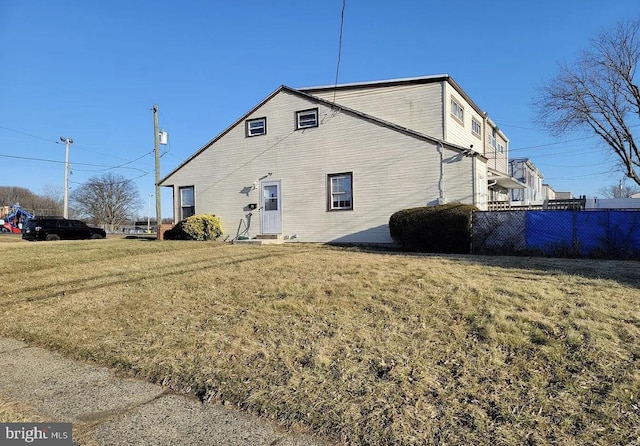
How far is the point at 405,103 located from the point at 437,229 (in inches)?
279

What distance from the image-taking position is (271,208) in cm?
1702

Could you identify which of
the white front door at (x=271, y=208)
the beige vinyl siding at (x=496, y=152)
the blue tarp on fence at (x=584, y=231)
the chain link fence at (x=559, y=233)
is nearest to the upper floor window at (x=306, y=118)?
the white front door at (x=271, y=208)

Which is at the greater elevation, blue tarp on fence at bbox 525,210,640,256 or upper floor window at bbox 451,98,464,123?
upper floor window at bbox 451,98,464,123

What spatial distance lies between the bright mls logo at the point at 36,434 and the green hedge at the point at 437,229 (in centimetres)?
1043

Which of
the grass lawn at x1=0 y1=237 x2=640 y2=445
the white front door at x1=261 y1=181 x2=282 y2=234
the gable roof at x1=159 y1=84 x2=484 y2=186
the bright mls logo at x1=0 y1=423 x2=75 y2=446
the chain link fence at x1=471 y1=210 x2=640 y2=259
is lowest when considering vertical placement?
the bright mls logo at x1=0 y1=423 x2=75 y2=446

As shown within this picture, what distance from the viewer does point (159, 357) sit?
402 cm

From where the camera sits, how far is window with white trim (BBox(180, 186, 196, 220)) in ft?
62.2

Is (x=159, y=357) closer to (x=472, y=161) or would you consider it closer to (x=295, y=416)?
(x=295, y=416)

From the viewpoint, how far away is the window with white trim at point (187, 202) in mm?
18972

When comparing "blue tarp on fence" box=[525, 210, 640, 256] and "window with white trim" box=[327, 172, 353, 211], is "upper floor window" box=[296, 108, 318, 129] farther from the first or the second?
"blue tarp on fence" box=[525, 210, 640, 256]

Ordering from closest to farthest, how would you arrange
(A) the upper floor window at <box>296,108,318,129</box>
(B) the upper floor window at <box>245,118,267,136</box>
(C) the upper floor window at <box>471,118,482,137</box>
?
(A) the upper floor window at <box>296,108,318,129</box> < (B) the upper floor window at <box>245,118,267,136</box> < (C) the upper floor window at <box>471,118,482,137</box>

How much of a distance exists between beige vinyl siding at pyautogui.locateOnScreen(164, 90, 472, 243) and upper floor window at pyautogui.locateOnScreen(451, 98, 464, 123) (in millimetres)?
4066

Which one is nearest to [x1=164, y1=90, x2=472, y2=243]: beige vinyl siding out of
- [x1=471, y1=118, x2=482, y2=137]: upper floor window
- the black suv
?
[x1=471, y1=118, x2=482, y2=137]: upper floor window

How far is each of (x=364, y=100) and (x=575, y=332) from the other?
48.9ft
